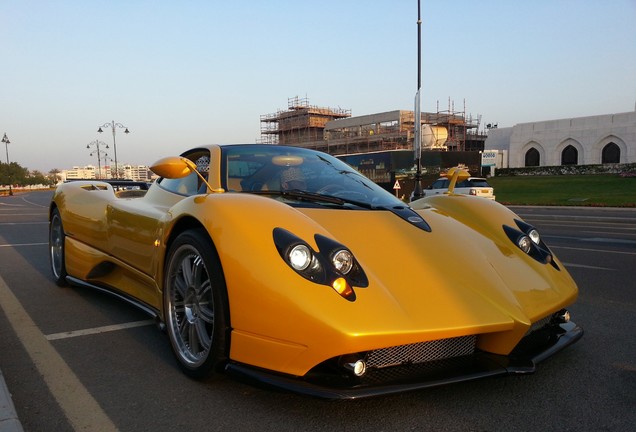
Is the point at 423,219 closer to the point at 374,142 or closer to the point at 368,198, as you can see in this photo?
the point at 368,198

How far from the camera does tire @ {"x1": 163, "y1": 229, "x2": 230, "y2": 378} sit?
8.36ft

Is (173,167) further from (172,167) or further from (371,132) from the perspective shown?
(371,132)

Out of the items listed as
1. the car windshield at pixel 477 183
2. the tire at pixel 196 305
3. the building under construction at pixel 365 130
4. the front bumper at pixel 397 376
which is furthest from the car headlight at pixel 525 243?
the building under construction at pixel 365 130

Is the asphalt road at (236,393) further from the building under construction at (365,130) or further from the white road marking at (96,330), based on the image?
the building under construction at (365,130)

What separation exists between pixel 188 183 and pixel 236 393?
1.75m

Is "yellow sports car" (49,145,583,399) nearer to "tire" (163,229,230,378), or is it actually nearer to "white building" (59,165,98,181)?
"tire" (163,229,230,378)

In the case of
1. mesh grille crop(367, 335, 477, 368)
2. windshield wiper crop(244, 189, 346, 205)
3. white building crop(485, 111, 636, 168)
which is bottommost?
mesh grille crop(367, 335, 477, 368)

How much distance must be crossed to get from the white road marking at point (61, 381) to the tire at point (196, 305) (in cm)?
52

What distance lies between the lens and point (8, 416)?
223 cm

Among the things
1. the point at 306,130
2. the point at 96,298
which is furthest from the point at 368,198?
the point at 306,130

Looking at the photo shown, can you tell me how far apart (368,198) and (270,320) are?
1539mm

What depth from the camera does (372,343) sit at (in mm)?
2152

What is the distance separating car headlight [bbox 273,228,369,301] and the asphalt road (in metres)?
0.61

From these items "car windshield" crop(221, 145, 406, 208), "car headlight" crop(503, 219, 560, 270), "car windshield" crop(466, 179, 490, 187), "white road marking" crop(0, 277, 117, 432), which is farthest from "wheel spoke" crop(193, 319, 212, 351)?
"car windshield" crop(466, 179, 490, 187)
